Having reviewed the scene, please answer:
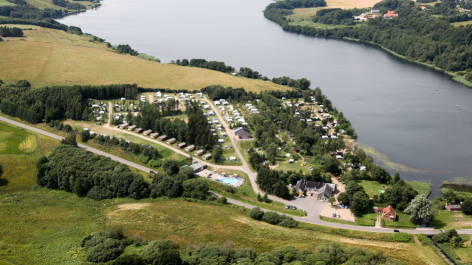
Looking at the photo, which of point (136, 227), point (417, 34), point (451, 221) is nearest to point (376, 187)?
point (451, 221)

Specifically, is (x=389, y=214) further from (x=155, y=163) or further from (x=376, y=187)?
(x=155, y=163)

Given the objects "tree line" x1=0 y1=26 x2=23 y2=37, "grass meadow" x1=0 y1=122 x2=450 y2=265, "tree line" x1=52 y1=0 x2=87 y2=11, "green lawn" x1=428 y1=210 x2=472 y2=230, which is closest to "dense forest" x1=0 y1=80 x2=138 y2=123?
"grass meadow" x1=0 y1=122 x2=450 y2=265

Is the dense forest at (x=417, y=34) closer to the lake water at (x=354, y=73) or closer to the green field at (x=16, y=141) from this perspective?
the lake water at (x=354, y=73)

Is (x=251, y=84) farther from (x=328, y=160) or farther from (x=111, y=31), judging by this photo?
(x=111, y=31)

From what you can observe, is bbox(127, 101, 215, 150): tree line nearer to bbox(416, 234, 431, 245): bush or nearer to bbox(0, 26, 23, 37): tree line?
bbox(416, 234, 431, 245): bush

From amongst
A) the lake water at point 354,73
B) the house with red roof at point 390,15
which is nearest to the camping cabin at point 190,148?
the lake water at point 354,73

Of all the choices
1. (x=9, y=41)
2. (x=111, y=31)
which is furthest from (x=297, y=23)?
(x=9, y=41)

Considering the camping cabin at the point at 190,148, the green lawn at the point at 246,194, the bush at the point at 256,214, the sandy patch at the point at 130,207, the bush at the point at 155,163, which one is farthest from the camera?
the camping cabin at the point at 190,148
